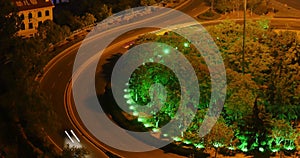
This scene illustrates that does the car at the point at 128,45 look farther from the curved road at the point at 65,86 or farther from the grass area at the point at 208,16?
the grass area at the point at 208,16

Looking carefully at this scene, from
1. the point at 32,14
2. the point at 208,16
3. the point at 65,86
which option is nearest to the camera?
the point at 65,86

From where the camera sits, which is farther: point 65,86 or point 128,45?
point 128,45

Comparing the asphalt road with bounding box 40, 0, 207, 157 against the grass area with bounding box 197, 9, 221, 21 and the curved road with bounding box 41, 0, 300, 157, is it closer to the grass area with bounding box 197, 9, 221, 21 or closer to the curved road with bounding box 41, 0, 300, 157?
the curved road with bounding box 41, 0, 300, 157

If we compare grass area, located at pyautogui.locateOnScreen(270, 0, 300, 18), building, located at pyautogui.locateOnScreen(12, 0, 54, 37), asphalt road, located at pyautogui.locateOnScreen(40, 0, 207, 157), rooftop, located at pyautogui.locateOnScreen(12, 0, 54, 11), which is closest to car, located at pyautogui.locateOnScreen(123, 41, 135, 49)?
asphalt road, located at pyautogui.locateOnScreen(40, 0, 207, 157)

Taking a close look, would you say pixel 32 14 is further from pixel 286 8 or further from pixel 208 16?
pixel 286 8

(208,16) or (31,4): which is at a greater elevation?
(31,4)

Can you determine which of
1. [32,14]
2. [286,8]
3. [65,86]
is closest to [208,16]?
[286,8]

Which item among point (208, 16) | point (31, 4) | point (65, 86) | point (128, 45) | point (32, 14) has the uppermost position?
point (31, 4)

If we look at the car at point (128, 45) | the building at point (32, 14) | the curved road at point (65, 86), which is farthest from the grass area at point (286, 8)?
the building at point (32, 14)
